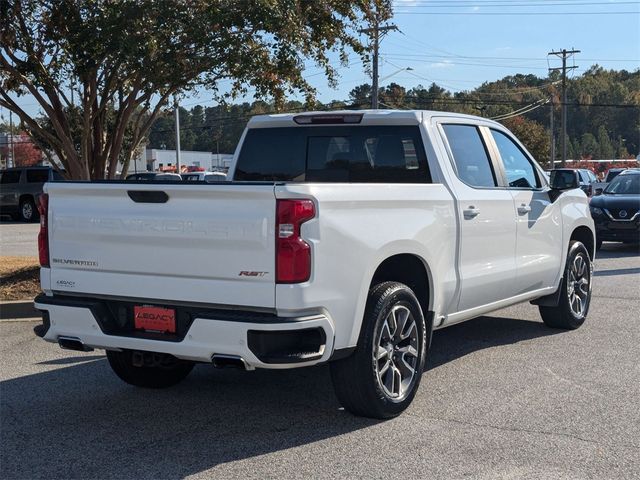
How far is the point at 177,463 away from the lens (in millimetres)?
4594

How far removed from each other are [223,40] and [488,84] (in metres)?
96.2

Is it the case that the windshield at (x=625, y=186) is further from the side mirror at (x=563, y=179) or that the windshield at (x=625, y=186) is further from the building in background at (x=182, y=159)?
the building in background at (x=182, y=159)

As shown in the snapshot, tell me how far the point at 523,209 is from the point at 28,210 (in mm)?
25789

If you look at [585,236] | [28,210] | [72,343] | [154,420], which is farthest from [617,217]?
[28,210]

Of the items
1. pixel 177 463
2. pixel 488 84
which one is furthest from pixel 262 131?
pixel 488 84

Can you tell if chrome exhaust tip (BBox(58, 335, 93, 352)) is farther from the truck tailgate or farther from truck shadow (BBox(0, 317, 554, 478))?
truck shadow (BBox(0, 317, 554, 478))

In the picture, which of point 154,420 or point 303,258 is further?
Result: point 154,420

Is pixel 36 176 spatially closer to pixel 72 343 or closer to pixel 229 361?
pixel 72 343

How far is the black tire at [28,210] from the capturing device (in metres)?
29.6

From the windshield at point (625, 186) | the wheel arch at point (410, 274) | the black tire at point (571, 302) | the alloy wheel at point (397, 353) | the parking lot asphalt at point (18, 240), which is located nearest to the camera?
the alloy wheel at point (397, 353)

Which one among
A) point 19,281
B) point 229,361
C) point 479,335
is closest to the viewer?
point 229,361

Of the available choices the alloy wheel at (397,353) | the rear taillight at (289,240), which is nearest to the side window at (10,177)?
the alloy wheel at (397,353)

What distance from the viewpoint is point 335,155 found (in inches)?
264

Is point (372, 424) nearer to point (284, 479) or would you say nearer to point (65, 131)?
point (284, 479)
